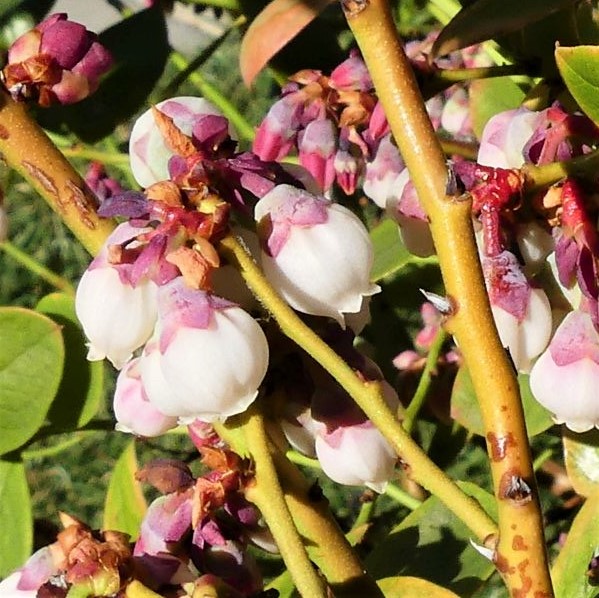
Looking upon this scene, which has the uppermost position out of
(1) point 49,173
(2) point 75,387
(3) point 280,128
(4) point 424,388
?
(1) point 49,173

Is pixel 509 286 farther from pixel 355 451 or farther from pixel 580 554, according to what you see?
pixel 580 554

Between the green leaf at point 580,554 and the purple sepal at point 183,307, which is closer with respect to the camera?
the purple sepal at point 183,307

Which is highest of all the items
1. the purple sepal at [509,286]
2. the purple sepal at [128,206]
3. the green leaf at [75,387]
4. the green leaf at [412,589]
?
the purple sepal at [128,206]

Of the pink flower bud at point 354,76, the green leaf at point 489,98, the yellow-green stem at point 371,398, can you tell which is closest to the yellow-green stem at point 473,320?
the yellow-green stem at point 371,398

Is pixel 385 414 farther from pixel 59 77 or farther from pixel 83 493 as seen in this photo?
pixel 83 493

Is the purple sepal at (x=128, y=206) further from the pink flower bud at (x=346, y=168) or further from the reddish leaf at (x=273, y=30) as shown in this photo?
the pink flower bud at (x=346, y=168)

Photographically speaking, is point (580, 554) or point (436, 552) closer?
point (580, 554)

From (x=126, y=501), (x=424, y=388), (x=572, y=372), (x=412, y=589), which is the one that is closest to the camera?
(x=572, y=372)

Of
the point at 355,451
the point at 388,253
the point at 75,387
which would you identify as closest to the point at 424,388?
the point at 388,253
